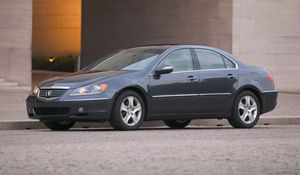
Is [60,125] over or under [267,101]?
under

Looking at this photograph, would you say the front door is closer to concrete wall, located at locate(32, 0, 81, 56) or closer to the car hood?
the car hood

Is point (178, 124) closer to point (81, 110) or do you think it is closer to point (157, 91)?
point (157, 91)

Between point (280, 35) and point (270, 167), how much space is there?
63.3 feet

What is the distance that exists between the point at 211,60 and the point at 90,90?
2679 millimetres

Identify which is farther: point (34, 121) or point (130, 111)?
point (34, 121)

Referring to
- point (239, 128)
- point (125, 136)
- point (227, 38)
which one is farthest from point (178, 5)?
point (125, 136)

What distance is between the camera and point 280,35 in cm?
2797

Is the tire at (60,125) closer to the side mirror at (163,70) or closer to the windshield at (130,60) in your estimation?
the windshield at (130,60)

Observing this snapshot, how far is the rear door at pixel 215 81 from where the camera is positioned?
49.7 feet

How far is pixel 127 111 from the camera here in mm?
14039

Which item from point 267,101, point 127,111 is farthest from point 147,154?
point 267,101

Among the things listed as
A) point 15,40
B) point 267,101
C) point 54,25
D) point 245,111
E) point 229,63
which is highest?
point 54,25

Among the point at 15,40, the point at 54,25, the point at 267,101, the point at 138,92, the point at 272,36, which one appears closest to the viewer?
the point at 138,92

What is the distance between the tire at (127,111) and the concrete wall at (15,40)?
10857 millimetres
